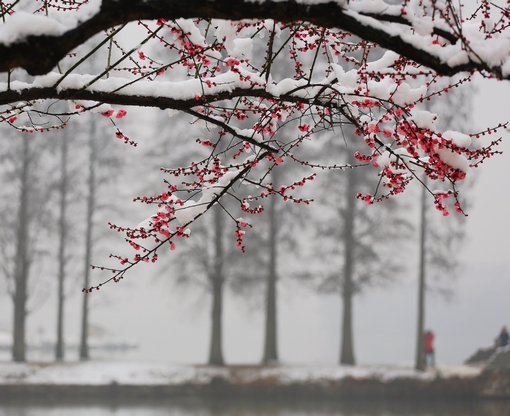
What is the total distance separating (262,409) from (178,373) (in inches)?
129

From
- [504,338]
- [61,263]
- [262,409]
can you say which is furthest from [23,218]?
[504,338]

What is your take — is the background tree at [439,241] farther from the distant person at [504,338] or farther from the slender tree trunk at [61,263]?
the slender tree trunk at [61,263]

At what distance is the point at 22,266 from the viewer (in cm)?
1764

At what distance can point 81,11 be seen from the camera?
9.58 ft

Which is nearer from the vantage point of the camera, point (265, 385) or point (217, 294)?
point (265, 385)

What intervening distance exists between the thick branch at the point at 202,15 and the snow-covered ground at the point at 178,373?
13723 mm

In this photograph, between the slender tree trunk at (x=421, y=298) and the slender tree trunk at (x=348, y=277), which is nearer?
the slender tree trunk at (x=421, y=298)

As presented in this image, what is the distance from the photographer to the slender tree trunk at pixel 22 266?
17172mm

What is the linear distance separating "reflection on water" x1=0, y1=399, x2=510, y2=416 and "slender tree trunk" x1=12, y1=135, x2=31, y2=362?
10.8 ft

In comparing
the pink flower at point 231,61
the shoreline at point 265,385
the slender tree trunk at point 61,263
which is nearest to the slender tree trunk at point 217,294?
the shoreline at point 265,385

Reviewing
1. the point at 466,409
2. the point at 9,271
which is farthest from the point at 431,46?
the point at 9,271

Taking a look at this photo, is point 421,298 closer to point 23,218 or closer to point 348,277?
point 348,277

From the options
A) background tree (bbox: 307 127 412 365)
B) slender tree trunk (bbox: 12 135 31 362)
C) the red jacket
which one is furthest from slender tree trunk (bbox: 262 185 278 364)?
slender tree trunk (bbox: 12 135 31 362)

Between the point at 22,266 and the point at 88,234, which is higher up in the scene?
the point at 88,234
